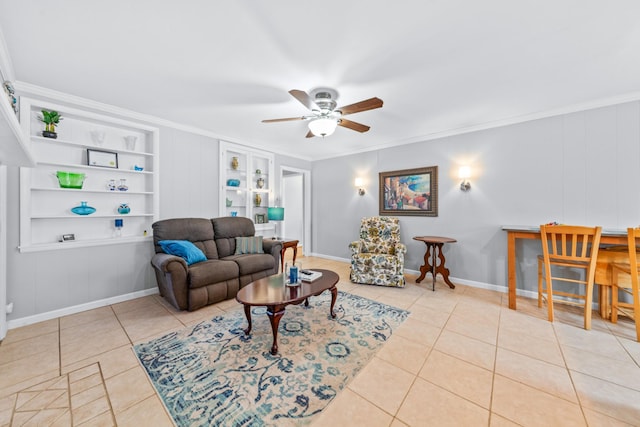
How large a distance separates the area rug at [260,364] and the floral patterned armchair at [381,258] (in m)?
0.86

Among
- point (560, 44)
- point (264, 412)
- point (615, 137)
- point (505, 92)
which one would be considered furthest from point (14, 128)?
point (615, 137)

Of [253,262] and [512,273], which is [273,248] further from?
[512,273]

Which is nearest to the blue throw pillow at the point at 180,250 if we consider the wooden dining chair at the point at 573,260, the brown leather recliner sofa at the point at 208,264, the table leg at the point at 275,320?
the brown leather recliner sofa at the point at 208,264

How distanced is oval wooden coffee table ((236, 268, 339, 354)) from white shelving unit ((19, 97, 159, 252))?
2.11 meters

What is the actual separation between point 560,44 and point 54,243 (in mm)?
5176

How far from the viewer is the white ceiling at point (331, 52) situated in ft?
5.09

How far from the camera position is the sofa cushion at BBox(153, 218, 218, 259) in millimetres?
3057

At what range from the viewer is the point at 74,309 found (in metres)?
2.69

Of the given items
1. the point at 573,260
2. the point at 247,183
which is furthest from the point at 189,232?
the point at 573,260

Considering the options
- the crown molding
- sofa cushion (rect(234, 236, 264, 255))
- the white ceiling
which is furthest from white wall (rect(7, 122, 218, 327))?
the white ceiling

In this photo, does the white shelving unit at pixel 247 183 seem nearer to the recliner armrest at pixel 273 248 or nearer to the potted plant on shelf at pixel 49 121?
the recliner armrest at pixel 273 248

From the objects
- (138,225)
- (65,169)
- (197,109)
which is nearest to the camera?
(65,169)

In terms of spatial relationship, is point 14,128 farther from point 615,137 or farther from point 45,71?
point 615,137

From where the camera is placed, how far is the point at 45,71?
223cm
